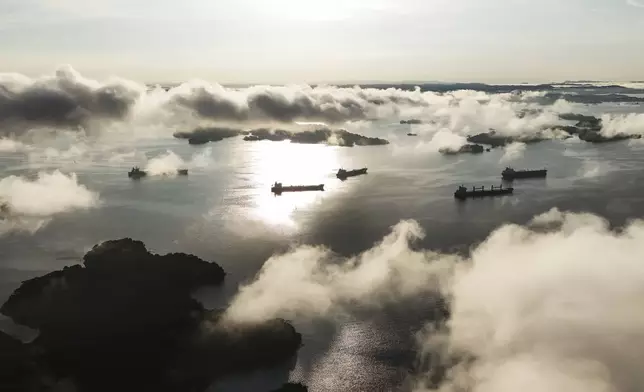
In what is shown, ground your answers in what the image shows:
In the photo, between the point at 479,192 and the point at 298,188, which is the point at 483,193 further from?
the point at 298,188

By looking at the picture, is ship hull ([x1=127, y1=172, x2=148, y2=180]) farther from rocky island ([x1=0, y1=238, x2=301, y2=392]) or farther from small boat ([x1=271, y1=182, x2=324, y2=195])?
rocky island ([x1=0, y1=238, x2=301, y2=392])

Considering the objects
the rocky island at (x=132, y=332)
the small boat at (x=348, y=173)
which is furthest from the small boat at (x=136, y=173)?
the rocky island at (x=132, y=332)

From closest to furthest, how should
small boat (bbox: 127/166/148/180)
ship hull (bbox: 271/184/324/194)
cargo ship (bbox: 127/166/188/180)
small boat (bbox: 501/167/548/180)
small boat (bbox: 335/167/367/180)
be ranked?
ship hull (bbox: 271/184/324/194)
small boat (bbox: 501/167/548/180)
small boat (bbox: 127/166/148/180)
cargo ship (bbox: 127/166/188/180)
small boat (bbox: 335/167/367/180)

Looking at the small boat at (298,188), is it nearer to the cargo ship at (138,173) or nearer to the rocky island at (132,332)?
the cargo ship at (138,173)

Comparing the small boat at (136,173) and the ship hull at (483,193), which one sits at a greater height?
the small boat at (136,173)

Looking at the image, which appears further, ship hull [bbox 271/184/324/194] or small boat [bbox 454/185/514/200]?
ship hull [bbox 271/184/324/194]

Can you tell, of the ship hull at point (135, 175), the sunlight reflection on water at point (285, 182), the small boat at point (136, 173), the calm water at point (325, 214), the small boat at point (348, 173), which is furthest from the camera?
the small boat at point (348, 173)

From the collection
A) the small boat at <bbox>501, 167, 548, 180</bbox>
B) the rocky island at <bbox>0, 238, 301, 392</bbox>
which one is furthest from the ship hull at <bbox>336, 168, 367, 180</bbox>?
the rocky island at <bbox>0, 238, 301, 392</bbox>
